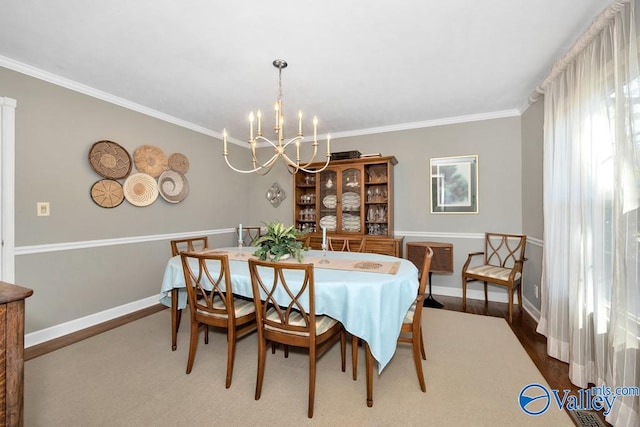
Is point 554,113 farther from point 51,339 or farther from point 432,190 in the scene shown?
point 51,339

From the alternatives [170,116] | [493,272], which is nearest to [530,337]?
[493,272]

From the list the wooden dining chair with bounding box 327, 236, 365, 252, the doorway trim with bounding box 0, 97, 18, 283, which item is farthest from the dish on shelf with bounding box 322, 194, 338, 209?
the doorway trim with bounding box 0, 97, 18, 283

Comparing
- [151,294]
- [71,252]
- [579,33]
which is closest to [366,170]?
[579,33]

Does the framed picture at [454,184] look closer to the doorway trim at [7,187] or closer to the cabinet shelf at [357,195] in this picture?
the cabinet shelf at [357,195]

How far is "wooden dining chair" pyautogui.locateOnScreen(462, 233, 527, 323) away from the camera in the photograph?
3033mm

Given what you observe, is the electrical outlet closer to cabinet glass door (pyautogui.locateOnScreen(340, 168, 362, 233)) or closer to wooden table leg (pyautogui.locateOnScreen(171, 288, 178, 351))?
wooden table leg (pyautogui.locateOnScreen(171, 288, 178, 351))

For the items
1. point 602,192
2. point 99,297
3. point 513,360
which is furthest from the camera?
point 99,297

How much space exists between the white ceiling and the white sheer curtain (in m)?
0.38

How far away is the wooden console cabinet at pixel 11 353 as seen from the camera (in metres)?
1.06

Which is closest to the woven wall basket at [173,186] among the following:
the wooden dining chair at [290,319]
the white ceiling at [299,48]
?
the white ceiling at [299,48]

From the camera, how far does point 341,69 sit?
8.05 ft

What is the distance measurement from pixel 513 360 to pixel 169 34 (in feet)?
12.0

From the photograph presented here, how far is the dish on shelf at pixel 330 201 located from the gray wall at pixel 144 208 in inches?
34.1

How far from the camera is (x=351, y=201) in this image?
4047 mm
